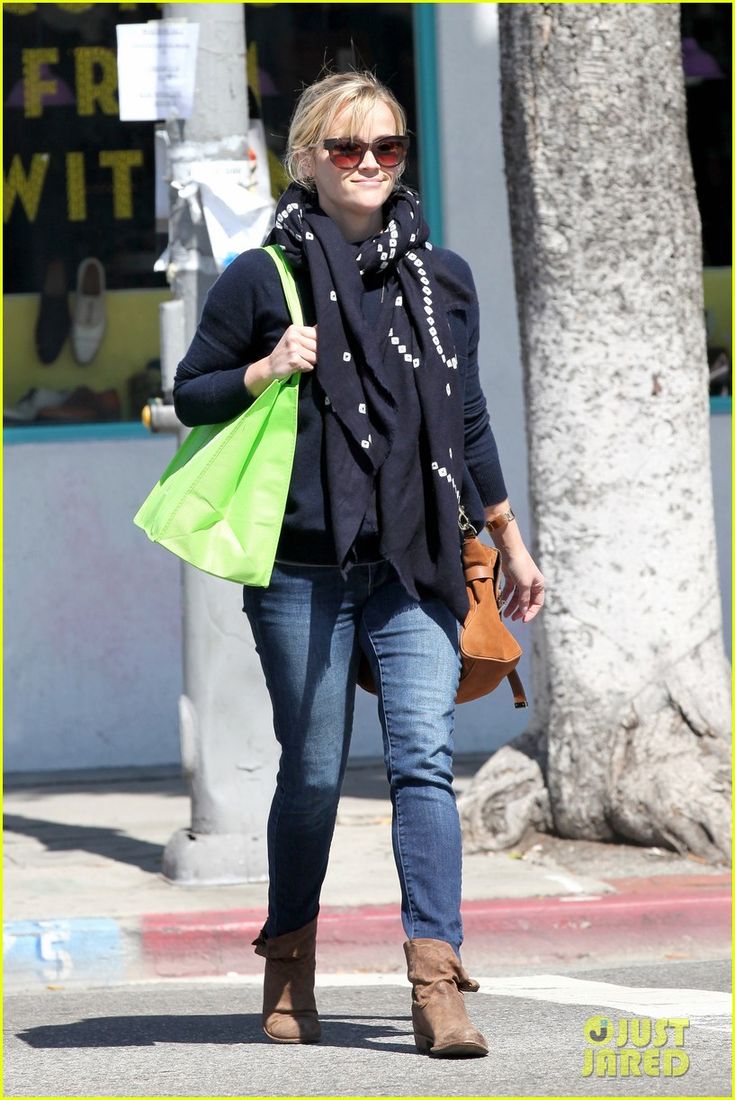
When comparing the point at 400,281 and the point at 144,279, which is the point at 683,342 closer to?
the point at 400,281

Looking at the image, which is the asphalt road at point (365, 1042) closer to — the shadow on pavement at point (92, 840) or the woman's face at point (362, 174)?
the shadow on pavement at point (92, 840)

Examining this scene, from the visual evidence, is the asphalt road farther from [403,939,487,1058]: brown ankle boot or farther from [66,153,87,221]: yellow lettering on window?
[66,153,87,221]: yellow lettering on window

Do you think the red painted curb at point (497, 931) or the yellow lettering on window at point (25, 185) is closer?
the red painted curb at point (497, 931)

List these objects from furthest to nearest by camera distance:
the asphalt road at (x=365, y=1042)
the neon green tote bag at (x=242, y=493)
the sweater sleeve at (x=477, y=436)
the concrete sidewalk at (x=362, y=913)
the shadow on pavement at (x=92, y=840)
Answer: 1. the shadow on pavement at (x=92, y=840)
2. the concrete sidewalk at (x=362, y=913)
3. the sweater sleeve at (x=477, y=436)
4. the neon green tote bag at (x=242, y=493)
5. the asphalt road at (x=365, y=1042)

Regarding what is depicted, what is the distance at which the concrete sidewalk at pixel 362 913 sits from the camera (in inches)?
221

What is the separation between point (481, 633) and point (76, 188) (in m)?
5.37

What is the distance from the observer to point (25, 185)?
8.73 m

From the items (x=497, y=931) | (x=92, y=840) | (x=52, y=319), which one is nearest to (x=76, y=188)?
(x=52, y=319)

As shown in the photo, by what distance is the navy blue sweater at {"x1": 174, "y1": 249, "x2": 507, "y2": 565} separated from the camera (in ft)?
12.6

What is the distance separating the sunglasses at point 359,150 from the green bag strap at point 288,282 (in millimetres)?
226

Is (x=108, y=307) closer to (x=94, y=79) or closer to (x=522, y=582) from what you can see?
(x=94, y=79)

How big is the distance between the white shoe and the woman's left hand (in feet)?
16.5

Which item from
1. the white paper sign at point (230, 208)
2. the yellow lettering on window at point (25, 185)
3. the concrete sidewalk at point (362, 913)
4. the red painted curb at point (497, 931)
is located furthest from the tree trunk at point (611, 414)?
the yellow lettering on window at point (25, 185)

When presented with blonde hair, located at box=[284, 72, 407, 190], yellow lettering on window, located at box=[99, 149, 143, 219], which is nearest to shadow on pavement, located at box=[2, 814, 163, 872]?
yellow lettering on window, located at box=[99, 149, 143, 219]
